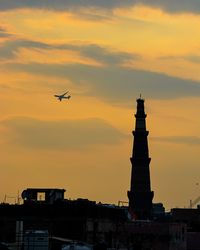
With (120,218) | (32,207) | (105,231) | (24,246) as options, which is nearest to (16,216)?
(32,207)

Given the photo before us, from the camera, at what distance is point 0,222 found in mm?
143625

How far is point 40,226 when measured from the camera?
473 ft

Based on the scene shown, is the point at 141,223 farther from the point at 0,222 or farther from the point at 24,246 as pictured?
the point at 24,246

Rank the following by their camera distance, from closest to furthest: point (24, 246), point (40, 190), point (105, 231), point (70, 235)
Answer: point (24, 246) < point (70, 235) < point (105, 231) < point (40, 190)

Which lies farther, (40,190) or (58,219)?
(40,190)

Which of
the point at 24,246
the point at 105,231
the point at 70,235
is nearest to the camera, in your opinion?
the point at 24,246

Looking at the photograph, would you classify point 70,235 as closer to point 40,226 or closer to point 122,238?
point 40,226

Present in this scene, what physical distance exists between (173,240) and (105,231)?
13094 millimetres

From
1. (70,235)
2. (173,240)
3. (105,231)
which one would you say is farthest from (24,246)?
(173,240)

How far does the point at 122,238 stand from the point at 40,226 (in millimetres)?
17406

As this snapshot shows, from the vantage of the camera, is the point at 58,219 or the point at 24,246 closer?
the point at 24,246

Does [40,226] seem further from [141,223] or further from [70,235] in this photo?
[141,223]

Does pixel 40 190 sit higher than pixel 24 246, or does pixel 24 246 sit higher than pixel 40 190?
pixel 40 190

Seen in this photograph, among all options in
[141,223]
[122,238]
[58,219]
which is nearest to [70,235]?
[58,219]
